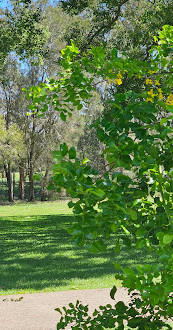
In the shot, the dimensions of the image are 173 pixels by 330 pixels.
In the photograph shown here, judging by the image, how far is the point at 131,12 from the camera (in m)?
12.4

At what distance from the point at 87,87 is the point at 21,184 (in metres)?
31.9

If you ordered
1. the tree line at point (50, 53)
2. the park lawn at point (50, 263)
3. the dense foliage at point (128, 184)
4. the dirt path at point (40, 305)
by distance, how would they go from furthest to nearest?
1. the tree line at point (50, 53)
2. the park lawn at point (50, 263)
3. the dirt path at point (40, 305)
4. the dense foliage at point (128, 184)

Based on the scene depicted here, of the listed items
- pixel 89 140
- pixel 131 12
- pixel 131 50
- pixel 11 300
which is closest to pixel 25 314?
pixel 11 300

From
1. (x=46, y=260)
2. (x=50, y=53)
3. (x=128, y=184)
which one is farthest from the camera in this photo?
(x=50, y=53)

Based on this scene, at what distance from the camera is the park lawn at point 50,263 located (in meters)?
7.13

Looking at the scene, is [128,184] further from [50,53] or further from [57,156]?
[50,53]

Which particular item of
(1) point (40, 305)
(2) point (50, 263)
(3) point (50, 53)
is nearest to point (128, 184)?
(1) point (40, 305)

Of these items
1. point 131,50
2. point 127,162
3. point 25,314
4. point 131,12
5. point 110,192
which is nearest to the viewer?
point 110,192

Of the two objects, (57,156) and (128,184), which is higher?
(57,156)

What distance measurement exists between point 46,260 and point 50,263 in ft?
1.24

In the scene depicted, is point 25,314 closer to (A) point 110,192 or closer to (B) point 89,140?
(A) point 110,192

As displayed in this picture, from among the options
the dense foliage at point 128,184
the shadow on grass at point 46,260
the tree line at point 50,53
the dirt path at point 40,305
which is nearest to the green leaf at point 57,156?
the dense foliage at point 128,184

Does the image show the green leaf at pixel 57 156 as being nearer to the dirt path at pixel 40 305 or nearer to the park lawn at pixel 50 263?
the dirt path at pixel 40 305

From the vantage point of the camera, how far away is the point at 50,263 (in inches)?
359
